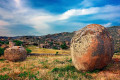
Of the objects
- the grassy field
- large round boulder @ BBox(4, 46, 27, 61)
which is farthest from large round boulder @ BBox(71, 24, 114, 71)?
large round boulder @ BBox(4, 46, 27, 61)

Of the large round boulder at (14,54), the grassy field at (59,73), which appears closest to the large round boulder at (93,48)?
the grassy field at (59,73)

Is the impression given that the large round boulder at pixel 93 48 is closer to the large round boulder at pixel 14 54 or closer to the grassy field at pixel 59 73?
the grassy field at pixel 59 73

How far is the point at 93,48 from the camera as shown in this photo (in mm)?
7543

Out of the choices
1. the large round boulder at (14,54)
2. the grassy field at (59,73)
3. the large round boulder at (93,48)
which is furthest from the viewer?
the large round boulder at (14,54)

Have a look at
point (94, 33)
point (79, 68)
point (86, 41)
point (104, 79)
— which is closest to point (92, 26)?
point (94, 33)

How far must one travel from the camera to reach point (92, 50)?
7.55m

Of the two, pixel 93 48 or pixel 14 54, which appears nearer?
pixel 93 48

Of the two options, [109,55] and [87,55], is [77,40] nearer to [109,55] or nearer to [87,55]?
[87,55]

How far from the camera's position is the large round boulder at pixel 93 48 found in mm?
7582

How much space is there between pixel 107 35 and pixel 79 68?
306 centimetres

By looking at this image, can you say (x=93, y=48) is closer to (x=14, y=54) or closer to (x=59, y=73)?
(x=59, y=73)

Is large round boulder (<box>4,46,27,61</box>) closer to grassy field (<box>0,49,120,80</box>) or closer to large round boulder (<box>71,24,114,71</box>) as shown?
grassy field (<box>0,49,120,80</box>)

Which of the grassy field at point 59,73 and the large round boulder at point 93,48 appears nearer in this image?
the grassy field at point 59,73

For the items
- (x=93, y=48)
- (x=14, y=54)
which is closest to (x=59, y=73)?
(x=93, y=48)
